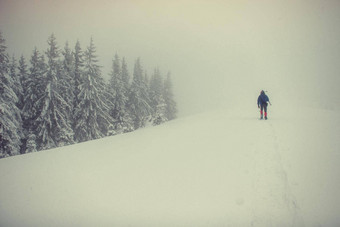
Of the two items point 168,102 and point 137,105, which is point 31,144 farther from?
point 168,102

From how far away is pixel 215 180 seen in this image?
20.2 feet

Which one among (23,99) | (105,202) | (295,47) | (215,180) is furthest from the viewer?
(295,47)

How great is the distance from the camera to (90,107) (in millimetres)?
21141

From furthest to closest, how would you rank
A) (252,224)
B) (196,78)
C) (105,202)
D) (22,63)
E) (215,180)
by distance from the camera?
(196,78), (22,63), (215,180), (105,202), (252,224)

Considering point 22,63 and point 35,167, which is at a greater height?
point 22,63

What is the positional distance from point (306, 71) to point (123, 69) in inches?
5410

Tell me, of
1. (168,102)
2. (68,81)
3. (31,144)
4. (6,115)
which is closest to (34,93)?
(68,81)

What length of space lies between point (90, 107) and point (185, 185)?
18.9 meters

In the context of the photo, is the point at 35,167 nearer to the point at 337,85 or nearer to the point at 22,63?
the point at 22,63

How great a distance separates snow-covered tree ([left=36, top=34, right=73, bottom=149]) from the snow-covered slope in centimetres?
954

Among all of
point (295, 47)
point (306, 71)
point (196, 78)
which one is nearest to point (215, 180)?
point (196, 78)

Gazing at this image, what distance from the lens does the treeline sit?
15922 millimetres

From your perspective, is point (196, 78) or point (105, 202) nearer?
point (105, 202)

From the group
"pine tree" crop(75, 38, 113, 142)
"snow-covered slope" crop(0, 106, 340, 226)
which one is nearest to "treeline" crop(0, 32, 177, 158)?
"pine tree" crop(75, 38, 113, 142)
